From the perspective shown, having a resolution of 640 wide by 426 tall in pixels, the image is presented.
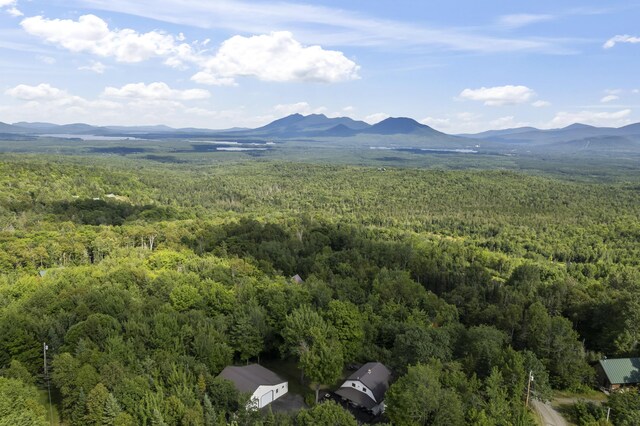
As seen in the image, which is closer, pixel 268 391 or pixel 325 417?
pixel 325 417

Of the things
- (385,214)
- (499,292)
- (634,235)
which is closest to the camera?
(499,292)

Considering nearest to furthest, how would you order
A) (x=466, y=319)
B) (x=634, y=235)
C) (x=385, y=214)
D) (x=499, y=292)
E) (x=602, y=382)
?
1. (x=602, y=382)
2. (x=466, y=319)
3. (x=499, y=292)
4. (x=634, y=235)
5. (x=385, y=214)

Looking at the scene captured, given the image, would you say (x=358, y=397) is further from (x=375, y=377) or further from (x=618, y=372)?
(x=618, y=372)

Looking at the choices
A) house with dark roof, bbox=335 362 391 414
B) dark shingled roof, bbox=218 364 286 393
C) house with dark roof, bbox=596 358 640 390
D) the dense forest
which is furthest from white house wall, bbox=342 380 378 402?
house with dark roof, bbox=596 358 640 390

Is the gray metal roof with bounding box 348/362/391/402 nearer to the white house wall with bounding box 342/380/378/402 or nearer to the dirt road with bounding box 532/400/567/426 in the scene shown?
the white house wall with bounding box 342/380/378/402

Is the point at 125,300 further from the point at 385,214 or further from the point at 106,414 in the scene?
the point at 385,214

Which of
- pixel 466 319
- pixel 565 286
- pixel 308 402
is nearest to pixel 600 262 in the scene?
pixel 565 286

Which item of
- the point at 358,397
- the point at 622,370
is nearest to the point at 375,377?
the point at 358,397
